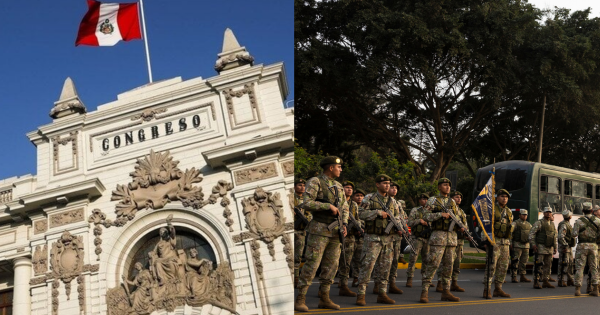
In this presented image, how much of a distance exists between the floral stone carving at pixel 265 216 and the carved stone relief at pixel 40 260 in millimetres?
5150

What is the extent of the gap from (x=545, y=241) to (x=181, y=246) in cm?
817

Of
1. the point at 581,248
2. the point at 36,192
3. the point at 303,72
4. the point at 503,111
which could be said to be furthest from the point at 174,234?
the point at 503,111

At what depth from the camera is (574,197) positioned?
53.7 ft

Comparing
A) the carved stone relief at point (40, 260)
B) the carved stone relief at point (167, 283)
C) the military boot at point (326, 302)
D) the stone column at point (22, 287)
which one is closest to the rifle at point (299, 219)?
the military boot at point (326, 302)

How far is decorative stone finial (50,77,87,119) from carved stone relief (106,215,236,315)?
14.0ft

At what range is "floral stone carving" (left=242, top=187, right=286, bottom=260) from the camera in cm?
1488

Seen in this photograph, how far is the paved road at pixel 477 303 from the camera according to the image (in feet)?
24.1

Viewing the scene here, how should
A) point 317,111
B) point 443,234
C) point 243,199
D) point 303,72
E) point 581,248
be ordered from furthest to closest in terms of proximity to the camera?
point 317,111 < point 303,72 < point 243,199 < point 581,248 < point 443,234

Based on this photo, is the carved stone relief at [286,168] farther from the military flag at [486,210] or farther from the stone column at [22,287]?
the stone column at [22,287]

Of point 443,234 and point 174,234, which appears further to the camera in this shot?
point 174,234

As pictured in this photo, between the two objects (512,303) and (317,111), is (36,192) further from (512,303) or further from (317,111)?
(512,303)

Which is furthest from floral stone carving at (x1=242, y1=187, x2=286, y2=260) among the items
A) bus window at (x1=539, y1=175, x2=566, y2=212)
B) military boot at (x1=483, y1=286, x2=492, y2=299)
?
military boot at (x1=483, y1=286, x2=492, y2=299)

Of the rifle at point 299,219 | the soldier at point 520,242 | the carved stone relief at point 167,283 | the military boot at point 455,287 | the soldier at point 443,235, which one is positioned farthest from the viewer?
the carved stone relief at point 167,283

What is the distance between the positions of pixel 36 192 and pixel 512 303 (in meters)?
11.9
